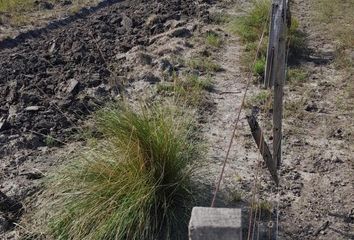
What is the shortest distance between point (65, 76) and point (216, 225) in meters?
5.39

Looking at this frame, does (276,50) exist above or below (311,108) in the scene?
above

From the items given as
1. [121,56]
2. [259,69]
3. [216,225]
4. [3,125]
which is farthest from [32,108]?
[216,225]

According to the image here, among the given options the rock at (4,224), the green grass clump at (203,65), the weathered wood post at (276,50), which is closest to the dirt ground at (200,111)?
the rock at (4,224)

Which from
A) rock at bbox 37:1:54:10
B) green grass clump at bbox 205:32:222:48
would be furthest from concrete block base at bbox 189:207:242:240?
rock at bbox 37:1:54:10

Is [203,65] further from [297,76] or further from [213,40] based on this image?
[297,76]

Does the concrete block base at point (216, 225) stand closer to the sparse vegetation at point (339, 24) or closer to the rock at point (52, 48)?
the sparse vegetation at point (339, 24)

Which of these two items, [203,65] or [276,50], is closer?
[276,50]

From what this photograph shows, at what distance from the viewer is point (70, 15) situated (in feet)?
36.1

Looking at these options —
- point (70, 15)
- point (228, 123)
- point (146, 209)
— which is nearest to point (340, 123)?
point (228, 123)

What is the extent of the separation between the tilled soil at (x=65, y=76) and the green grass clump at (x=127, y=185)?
1.71 ft

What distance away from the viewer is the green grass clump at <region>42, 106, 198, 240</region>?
12.2ft

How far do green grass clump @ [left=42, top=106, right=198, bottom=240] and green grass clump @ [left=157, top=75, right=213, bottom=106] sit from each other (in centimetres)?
180

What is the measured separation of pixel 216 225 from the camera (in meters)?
1.87

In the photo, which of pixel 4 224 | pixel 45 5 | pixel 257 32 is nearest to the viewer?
pixel 4 224
